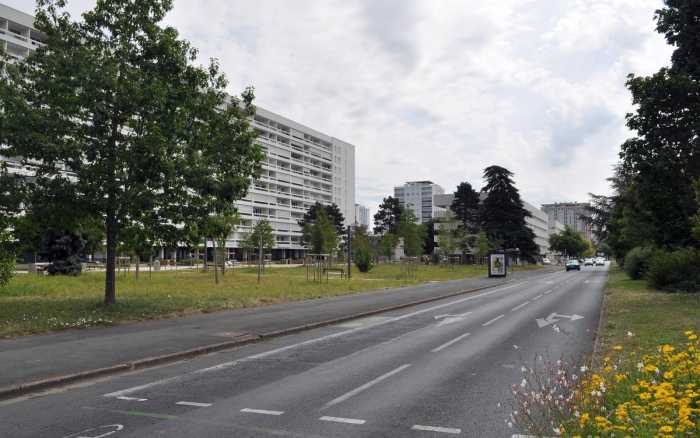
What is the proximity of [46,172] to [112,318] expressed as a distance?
481 cm

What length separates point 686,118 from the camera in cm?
2050

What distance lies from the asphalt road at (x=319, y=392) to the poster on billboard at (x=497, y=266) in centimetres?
3301

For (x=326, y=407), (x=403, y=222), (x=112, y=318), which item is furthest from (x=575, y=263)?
(x=326, y=407)

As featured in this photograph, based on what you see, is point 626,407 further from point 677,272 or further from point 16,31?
point 16,31

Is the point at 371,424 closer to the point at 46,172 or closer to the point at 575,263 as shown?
the point at 46,172

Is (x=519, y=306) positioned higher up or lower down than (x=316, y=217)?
Result: lower down

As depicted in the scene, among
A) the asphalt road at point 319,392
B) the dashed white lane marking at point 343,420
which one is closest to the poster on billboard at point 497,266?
the asphalt road at point 319,392

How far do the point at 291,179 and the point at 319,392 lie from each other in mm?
103754

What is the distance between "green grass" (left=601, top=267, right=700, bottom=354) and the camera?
10648mm

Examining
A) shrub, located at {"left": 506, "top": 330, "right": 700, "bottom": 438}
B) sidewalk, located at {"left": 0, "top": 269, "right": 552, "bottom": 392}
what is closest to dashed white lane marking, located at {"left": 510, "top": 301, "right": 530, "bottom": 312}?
sidewalk, located at {"left": 0, "top": 269, "right": 552, "bottom": 392}

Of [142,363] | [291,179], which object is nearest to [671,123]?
[142,363]

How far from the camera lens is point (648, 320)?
46.5ft

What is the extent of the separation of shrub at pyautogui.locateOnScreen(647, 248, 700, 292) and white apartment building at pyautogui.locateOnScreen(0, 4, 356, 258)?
227 feet

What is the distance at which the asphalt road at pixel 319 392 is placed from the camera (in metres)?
5.92
